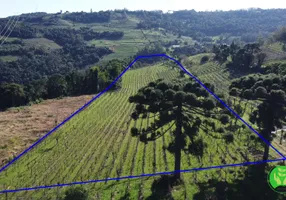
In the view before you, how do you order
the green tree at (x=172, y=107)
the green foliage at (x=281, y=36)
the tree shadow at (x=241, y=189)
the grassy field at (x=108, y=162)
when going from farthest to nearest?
the green foliage at (x=281, y=36), the grassy field at (x=108, y=162), the green tree at (x=172, y=107), the tree shadow at (x=241, y=189)

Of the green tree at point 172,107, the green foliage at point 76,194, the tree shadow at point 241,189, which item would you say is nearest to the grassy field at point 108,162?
the tree shadow at point 241,189

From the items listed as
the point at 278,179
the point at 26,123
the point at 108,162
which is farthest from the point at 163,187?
the point at 26,123

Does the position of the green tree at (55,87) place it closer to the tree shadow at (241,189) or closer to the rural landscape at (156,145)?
the rural landscape at (156,145)

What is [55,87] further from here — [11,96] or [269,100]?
[269,100]

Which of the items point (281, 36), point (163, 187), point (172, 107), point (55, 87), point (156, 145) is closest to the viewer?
point (163, 187)

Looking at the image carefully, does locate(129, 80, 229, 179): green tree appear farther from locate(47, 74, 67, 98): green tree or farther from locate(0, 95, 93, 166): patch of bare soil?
locate(47, 74, 67, 98): green tree

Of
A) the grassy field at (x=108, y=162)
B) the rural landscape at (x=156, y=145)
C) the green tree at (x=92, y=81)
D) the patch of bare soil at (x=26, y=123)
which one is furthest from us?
the green tree at (x=92, y=81)
